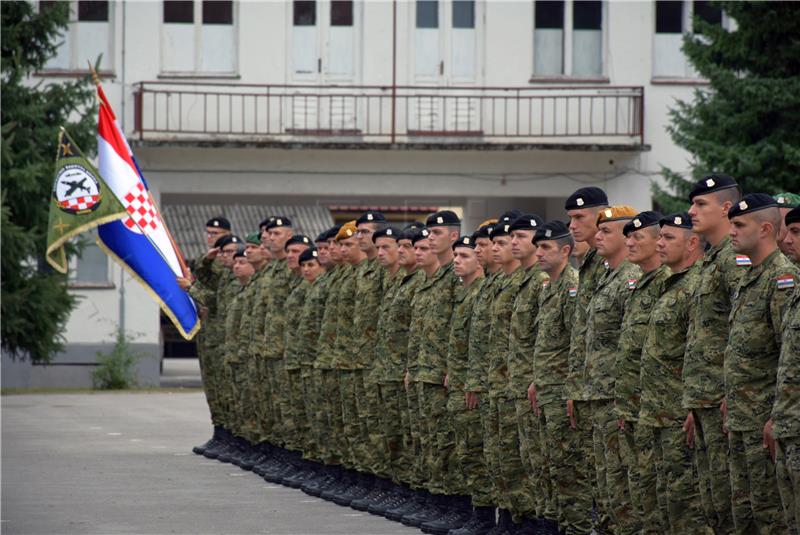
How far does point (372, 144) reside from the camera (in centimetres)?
2941

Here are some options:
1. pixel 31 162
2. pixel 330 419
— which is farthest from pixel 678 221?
pixel 31 162

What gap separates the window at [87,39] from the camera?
1171 inches

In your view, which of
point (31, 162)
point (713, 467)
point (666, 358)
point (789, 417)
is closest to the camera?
point (789, 417)

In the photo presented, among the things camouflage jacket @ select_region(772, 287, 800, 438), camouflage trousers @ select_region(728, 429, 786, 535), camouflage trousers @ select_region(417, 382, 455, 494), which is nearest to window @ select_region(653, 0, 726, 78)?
camouflage trousers @ select_region(417, 382, 455, 494)

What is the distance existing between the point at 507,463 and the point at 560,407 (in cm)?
84

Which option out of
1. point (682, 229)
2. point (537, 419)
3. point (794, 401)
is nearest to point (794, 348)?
point (794, 401)

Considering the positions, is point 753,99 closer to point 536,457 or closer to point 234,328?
point 234,328

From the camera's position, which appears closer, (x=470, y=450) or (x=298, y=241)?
(x=470, y=450)

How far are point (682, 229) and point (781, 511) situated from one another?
5.73ft

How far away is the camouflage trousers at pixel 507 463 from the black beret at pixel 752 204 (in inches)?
117

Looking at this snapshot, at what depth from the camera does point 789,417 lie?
279 inches

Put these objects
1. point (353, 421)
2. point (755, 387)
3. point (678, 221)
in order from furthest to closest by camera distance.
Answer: point (353, 421) < point (678, 221) < point (755, 387)

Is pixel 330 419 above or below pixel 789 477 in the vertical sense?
below

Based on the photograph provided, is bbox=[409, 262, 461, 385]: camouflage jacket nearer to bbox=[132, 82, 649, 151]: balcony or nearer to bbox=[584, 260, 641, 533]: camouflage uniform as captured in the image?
bbox=[584, 260, 641, 533]: camouflage uniform
